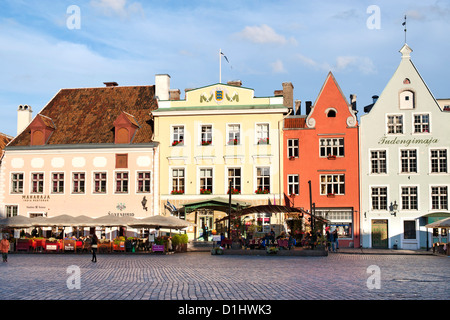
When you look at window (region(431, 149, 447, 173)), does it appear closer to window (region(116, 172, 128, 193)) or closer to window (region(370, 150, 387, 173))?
window (region(370, 150, 387, 173))

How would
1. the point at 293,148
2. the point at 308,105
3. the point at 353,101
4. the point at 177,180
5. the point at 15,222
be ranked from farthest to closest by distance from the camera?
the point at 308,105
the point at 353,101
the point at 177,180
the point at 293,148
the point at 15,222

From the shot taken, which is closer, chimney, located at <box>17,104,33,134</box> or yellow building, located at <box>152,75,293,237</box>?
yellow building, located at <box>152,75,293,237</box>

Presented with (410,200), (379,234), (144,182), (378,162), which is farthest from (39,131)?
(410,200)

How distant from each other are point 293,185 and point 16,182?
70.5 ft

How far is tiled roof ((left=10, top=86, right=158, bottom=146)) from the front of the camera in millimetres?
49094

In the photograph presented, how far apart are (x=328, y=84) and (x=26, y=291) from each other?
1401 inches

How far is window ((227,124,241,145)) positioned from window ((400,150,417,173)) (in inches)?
474

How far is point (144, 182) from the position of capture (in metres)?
47.5

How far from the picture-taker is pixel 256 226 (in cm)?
4278

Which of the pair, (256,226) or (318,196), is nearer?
(256,226)

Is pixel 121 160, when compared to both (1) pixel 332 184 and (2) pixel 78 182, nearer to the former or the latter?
(2) pixel 78 182

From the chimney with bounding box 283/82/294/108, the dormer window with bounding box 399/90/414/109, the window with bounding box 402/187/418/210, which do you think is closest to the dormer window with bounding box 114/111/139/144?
the chimney with bounding box 283/82/294/108
